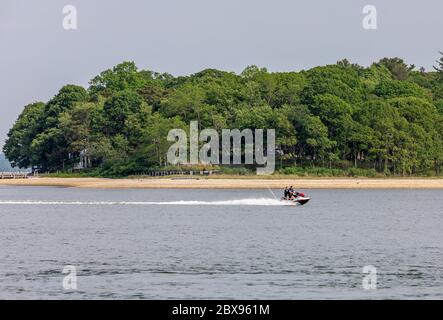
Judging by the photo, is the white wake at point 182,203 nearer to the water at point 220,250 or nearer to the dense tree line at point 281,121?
the water at point 220,250

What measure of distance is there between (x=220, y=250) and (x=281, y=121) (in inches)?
3657

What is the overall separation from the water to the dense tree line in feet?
152

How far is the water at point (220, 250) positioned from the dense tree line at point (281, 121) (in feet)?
152

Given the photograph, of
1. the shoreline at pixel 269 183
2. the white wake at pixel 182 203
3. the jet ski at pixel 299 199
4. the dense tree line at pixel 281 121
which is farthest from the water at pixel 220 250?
the dense tree line at pixel 281 121

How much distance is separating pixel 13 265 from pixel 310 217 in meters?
38.0

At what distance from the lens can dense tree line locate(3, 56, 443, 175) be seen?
148 m

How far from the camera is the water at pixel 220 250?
143 feet

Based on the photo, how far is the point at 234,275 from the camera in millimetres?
47375

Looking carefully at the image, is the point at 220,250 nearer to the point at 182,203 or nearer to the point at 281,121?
the point at 182,203

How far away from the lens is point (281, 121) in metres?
150
